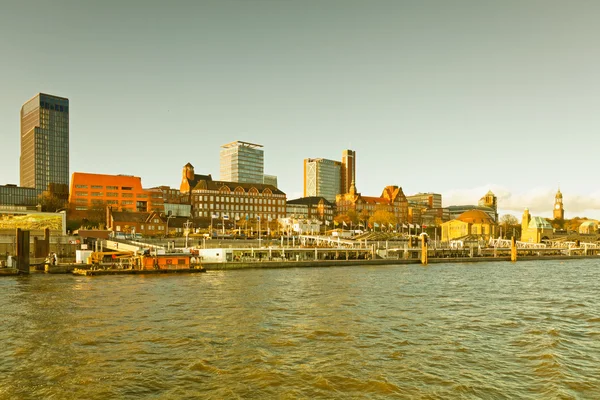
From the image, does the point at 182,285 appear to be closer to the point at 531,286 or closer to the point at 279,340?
the point at 279,340

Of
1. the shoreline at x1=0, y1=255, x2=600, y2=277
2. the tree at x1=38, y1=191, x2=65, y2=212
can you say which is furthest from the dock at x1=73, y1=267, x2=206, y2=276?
the tree at x1=38, y1=191, x2=65, y2=212

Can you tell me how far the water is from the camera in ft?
74.1

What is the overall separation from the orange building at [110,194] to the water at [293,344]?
121620mm

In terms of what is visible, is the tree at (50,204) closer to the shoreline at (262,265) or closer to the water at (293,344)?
the shoreline at (262,265)

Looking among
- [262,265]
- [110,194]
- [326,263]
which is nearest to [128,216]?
[110,194]

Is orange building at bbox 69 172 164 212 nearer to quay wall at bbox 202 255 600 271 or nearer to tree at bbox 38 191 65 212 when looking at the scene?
tree at bbox 38 191 65 212

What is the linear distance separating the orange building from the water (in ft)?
399

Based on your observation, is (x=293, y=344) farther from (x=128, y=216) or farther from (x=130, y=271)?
(x=128, y=216)

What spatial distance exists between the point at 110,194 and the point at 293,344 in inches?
6113

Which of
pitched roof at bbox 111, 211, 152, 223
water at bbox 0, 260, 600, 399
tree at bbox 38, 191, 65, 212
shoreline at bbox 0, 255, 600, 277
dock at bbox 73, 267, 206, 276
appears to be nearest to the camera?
water at bbox 0, 260, 600, 399

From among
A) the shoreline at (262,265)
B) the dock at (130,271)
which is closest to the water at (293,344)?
the dock at (130,271)

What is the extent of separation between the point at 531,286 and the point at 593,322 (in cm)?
2756

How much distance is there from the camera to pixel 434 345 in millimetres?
29984

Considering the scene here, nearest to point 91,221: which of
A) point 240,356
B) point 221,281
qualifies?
point 221,281
